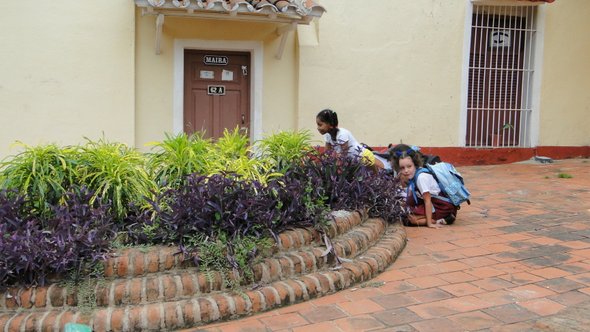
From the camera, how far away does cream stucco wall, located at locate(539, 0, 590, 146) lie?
10.2 meters

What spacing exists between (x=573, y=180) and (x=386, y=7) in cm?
A: 396

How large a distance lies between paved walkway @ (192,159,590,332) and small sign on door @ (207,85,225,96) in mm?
4385

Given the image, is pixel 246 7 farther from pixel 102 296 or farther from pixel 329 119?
pixel 102 296

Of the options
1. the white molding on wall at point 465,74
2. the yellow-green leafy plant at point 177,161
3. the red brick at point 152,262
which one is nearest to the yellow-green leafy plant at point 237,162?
the yellow-green leafy plant at point 177,161

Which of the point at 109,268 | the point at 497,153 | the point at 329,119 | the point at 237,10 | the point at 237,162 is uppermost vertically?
the point at 237,10

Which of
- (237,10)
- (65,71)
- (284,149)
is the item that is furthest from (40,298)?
(65,71)

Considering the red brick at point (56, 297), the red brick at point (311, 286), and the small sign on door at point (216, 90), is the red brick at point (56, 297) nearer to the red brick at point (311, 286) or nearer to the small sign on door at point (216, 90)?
the red brick at point (311, 286)

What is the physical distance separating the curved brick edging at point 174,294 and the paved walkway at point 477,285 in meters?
0.09

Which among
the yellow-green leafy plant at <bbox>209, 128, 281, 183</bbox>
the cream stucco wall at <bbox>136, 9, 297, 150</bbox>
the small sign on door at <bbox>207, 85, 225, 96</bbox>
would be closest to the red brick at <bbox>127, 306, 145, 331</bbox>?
the yellow-green leafy plant at <bbox>209, 128, 281, 183</bbox>

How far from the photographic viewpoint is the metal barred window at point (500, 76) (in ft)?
32.6

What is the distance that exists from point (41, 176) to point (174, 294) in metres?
1.28

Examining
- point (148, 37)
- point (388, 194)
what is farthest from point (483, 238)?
point (148, 37)

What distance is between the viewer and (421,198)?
5512mm

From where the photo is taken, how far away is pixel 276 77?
8.91 metres
